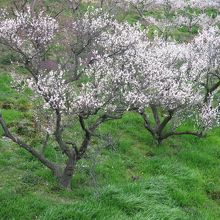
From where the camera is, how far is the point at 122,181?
40.7ft

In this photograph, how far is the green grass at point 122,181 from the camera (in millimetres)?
10031

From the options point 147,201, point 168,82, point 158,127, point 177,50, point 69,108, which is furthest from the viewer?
point 177,50

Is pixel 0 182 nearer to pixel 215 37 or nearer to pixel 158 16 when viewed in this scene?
pixel 215 37

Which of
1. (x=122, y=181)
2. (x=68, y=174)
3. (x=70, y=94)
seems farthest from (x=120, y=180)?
(x=70, y=94)

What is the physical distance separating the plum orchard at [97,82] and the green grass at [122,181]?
0.63 meters

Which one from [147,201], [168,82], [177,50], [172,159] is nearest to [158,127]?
[172,159]

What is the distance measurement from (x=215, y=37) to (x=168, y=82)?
6.35 metres

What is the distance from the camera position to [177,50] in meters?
18.1

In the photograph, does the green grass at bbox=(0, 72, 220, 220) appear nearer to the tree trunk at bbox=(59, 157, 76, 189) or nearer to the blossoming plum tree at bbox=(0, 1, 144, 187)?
the tree trunk at bbox=(59, 157, 76, 189)

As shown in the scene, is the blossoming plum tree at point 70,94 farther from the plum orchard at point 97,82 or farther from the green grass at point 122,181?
the green grass at point 122,181

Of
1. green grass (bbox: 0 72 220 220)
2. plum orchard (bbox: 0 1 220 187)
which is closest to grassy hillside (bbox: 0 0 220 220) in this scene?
green grass (bbox: 0 72 220 220)

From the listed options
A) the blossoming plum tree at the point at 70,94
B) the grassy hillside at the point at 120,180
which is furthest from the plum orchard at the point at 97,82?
the grassy hillside at the point at 120,180

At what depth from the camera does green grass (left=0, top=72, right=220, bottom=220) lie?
32.9 ft

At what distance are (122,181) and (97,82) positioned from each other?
3.23m
